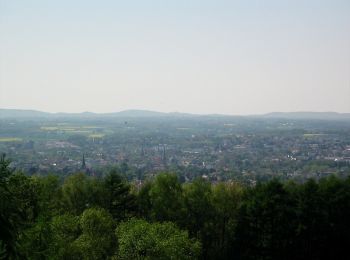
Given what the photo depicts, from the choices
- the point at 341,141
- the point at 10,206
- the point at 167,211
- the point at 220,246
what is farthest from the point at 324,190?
the point at 341,141

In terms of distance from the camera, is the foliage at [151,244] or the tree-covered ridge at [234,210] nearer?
the foliage at [151,244]

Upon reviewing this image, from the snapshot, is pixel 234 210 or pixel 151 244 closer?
pixel 151 244

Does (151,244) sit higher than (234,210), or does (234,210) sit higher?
(151,244)

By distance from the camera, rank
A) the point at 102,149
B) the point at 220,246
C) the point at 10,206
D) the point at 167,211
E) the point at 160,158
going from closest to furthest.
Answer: the point at 10,206
the point at 167,211
the point at 220,246
the point at 160,158
the point at 102,149

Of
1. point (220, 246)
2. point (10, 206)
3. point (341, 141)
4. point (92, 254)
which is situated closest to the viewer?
point (10, 206)

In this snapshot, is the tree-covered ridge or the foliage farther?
the tree-covered ridge

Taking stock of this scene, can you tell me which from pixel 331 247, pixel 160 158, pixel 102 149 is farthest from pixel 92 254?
pixel 102 149

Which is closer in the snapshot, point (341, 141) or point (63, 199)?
point (63, 199)

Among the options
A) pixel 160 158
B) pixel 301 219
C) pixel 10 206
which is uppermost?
pixel 10 206

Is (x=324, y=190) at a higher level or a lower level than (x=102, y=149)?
higher

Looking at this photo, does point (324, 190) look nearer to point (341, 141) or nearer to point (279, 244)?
point (279, 244)
